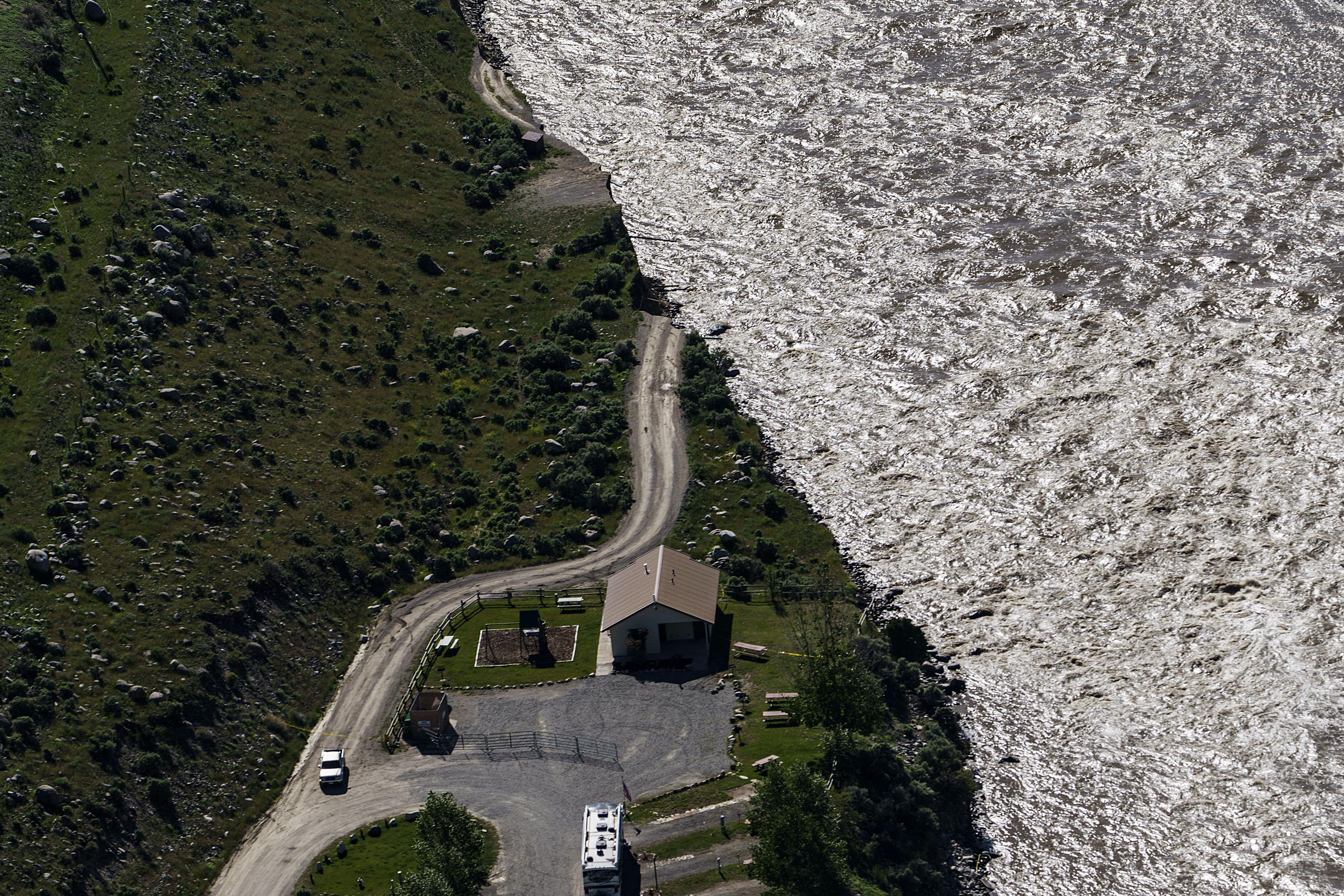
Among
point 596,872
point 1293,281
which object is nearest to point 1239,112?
point 1293,281

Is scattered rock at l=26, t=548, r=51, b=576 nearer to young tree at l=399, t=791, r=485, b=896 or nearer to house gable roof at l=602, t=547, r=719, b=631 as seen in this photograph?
young tree at l=399, t=791, r=485, b=896

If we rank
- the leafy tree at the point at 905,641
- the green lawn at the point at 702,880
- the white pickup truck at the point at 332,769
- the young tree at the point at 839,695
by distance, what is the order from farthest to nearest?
1. the leafy tree at the point at 905,641
2. the white pickup truck at the point at 332,769
3. the young tree at the point at 839,695
4. the green lawn at the point at 702,880

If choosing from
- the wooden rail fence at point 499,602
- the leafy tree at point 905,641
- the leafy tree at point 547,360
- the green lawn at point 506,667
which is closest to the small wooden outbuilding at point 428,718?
the green lawn at point 506,667

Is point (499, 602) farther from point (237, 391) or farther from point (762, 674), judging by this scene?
point (237, 391)

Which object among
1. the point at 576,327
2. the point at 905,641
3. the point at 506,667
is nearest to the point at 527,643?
the point at 506,667

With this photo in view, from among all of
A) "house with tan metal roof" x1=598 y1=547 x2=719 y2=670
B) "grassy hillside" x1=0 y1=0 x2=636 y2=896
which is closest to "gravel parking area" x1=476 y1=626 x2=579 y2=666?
"house with tan metal roof" x1=598 y1=547 x2=719 y2=670

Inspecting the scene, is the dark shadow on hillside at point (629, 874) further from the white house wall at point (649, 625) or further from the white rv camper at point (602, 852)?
the white house wall at point (649, 625)
